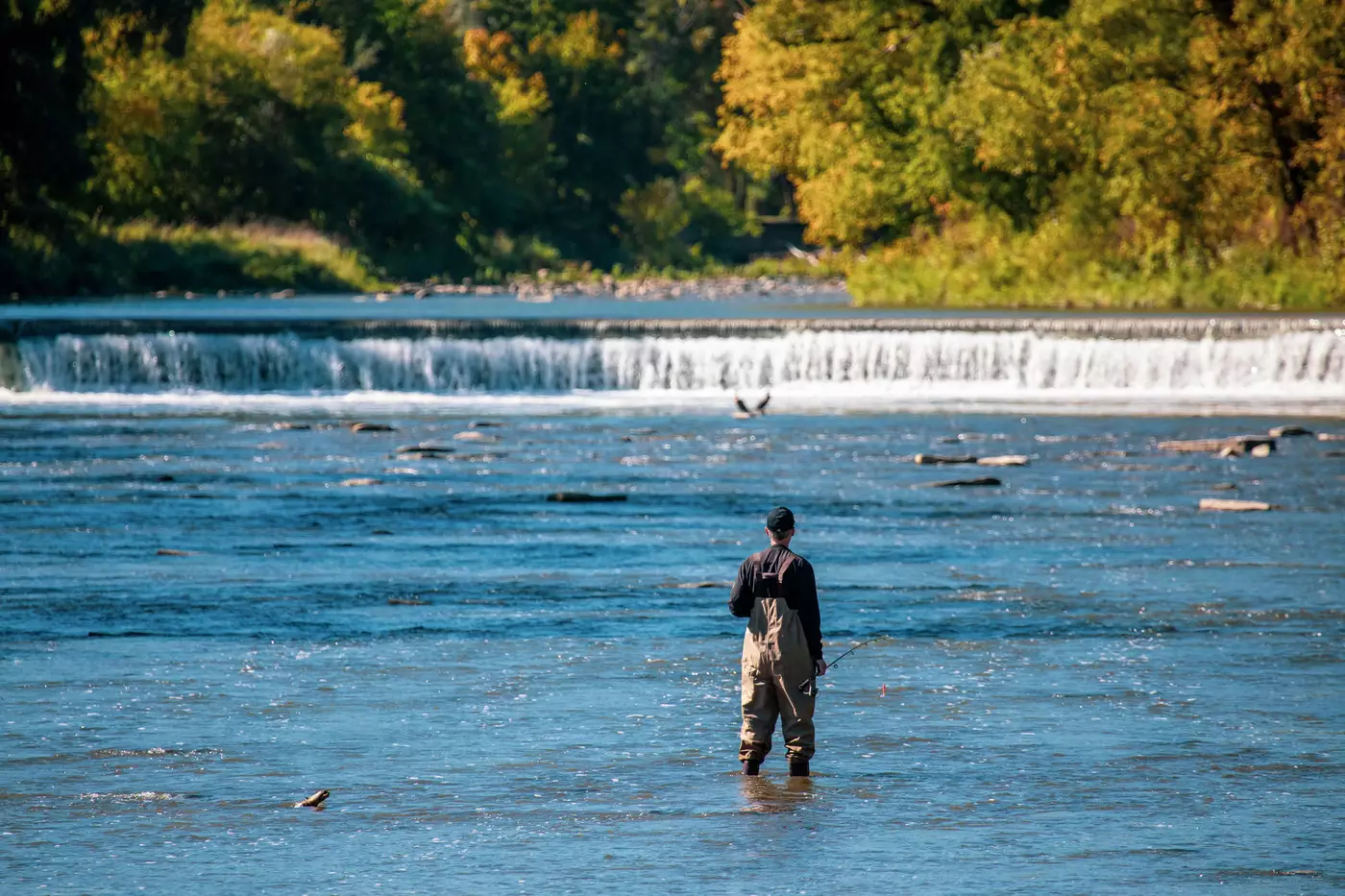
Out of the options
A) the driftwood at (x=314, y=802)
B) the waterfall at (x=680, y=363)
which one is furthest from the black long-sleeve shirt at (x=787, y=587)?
the waterfall at (x=680, y=363)

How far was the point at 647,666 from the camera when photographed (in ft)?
42.3

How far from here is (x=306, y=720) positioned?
11.3 meters

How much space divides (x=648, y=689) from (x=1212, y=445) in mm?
16344

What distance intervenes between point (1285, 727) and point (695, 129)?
114 m

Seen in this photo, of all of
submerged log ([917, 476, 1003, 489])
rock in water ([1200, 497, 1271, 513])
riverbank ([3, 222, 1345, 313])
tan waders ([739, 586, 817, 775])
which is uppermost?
tan waders ([739, 586, 817, 775])

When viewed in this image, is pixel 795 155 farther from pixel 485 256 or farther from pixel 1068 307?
pixel 485 256

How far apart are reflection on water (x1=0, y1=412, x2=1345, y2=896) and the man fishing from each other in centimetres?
21

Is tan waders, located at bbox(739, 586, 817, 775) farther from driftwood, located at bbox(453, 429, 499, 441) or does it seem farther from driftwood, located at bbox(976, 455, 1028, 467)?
driftwood, located at bbox(453, 429, 499, 441)

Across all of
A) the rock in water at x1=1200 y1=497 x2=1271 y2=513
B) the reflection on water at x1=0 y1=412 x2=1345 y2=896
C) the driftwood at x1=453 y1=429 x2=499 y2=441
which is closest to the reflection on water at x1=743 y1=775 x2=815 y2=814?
the reflection on water at x1=0 y1=412 x2=1345 y2=896

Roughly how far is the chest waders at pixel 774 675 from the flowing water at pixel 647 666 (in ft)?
0.59

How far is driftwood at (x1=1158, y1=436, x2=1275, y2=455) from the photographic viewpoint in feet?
88.2

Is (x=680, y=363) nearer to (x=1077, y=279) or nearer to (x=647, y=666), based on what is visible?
(x=1077, y=279)

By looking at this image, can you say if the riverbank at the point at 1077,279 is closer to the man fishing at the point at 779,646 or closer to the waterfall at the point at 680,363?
the waterfall at the point at 680,363

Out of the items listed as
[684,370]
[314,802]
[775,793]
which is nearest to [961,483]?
[775,793]
